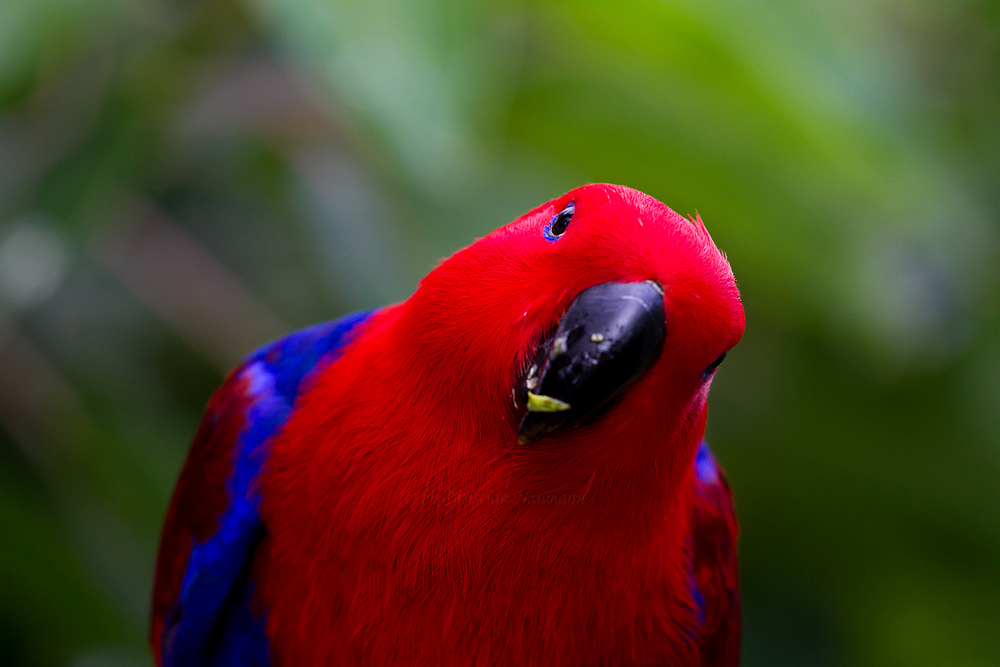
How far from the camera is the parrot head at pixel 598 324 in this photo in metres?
0.90

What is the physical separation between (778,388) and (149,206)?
1.60 m

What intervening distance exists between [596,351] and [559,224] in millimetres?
203

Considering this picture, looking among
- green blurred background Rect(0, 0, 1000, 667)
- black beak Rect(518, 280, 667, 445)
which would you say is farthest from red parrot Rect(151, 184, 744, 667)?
green blurred background Rect(0, 0, 1000, 667)

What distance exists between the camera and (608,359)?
887 millimetres

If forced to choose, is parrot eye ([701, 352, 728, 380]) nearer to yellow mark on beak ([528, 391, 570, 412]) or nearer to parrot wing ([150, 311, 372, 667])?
yellow mark on beak ([528, 391, 570, 412])

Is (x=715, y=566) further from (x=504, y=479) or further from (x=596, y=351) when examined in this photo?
(x=596, y=351)

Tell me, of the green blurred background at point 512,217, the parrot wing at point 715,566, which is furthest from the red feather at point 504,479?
the green blurred background at point 512,217

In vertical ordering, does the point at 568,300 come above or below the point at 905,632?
above

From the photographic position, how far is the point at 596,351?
2.92ft

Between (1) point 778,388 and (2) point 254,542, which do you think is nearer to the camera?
(2) point 254,542

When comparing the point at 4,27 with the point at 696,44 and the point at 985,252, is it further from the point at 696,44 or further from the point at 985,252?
the point at 985,252

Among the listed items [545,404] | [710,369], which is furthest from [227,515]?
[710,369]

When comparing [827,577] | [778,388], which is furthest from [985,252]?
[827,577]

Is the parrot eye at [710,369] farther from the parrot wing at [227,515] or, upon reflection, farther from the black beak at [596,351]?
the parrot wing at [227,515]
